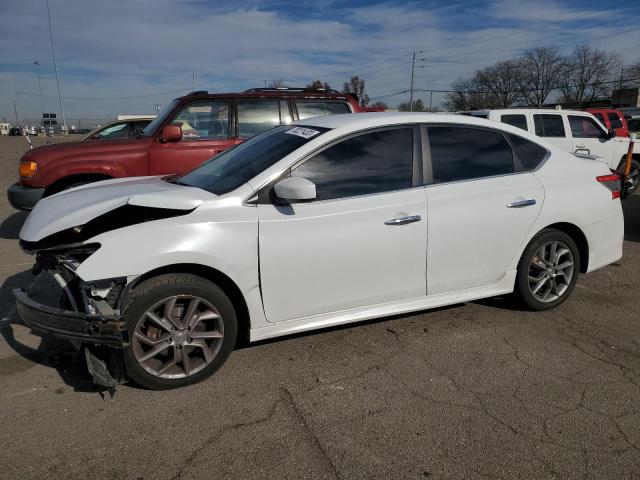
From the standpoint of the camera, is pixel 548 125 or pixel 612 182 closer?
pixel 612 182

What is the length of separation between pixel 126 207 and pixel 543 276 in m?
3.44

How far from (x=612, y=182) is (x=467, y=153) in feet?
5.36

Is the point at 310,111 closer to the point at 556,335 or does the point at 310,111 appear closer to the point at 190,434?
the point at 556,335

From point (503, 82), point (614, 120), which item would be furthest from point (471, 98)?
point (614, 120)

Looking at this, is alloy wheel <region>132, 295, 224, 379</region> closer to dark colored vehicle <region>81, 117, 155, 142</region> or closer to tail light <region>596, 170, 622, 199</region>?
tail light <region>596, 170, 622, 199</region>

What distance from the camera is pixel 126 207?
340cm

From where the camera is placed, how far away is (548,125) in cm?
1143

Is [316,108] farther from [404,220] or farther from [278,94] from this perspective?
[404,220]

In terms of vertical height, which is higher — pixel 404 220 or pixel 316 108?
pixel 316 108

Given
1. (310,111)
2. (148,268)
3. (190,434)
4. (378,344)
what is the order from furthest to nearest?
(310,111), (378,344), (148,268), (190,434)

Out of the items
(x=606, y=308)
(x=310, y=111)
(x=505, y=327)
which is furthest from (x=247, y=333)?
(x=310, y=111)

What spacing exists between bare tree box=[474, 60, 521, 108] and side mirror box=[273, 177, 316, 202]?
83414mm

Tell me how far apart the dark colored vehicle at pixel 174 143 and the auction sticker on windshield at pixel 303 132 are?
3.09m

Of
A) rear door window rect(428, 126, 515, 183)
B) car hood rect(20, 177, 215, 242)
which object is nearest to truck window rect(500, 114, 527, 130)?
rear door window rect(428, 126, 515, 183)
